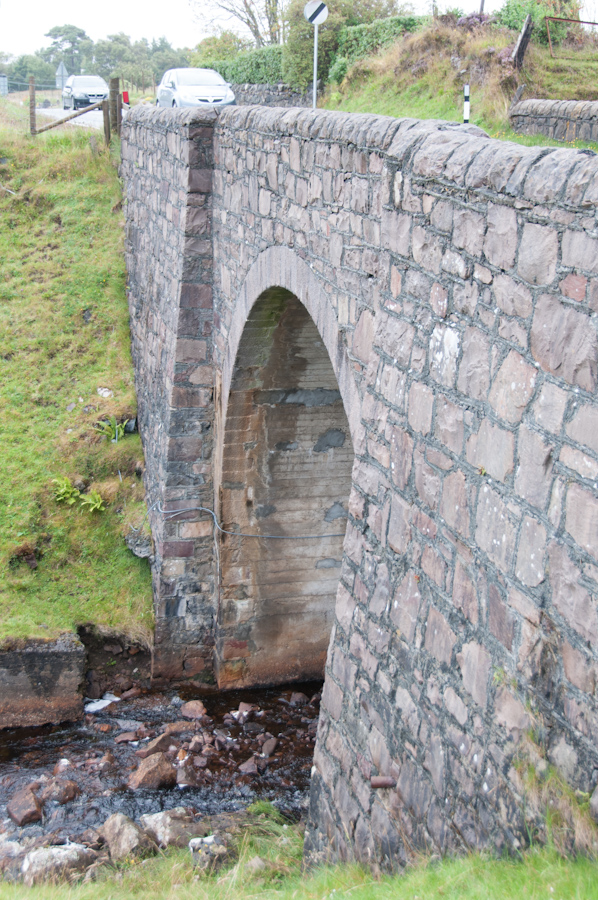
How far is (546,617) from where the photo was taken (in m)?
2.64

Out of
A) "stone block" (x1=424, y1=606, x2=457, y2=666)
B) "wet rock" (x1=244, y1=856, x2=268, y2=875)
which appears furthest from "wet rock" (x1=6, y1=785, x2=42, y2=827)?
"stone block" (x1=424, y1=606, x2=457, y2=666)

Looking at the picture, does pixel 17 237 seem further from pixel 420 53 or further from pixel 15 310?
pixel 420 53

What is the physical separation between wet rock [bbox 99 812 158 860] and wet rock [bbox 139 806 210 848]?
15 centimetres

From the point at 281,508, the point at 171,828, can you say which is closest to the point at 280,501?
the point at 281,508

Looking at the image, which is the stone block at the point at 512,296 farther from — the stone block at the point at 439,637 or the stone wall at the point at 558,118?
the stone wall at the point at 558,118

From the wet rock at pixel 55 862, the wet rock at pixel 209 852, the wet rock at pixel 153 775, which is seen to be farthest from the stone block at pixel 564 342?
the wet rock at pixel 153 775

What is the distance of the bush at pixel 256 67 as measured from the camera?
19.7 m

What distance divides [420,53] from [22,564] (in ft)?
35.6

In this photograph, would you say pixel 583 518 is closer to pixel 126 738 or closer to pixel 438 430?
pixel 438 430

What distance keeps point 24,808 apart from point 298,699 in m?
3.12

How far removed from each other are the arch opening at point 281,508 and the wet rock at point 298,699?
30cm

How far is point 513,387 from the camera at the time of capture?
2.82 metres

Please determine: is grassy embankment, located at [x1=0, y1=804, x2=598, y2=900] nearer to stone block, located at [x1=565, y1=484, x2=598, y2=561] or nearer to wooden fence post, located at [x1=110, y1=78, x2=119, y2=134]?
stone block, located at [x1=565, y1=484, x2=598, y2=561]

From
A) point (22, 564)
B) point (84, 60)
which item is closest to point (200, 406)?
point (22, 564)
